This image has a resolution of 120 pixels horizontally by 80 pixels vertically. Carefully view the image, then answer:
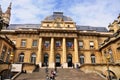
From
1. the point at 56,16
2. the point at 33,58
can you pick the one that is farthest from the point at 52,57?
the point at 56,16

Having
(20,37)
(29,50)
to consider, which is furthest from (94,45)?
(20,37)

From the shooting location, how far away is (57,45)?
35.3 m

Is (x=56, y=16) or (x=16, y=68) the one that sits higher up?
(x=56, y=16)

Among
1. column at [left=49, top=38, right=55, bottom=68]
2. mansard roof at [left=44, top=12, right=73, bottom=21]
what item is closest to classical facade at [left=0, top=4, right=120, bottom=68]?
column at [left=49, top=38, right=55, bottom=68]

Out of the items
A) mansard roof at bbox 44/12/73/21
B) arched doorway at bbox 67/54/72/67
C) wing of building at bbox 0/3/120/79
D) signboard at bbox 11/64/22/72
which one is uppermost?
mansard roof at bbox 44/12/73/21

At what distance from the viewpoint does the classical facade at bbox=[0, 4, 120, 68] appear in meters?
33.8

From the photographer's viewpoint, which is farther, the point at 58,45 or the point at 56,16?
the point at 56,16

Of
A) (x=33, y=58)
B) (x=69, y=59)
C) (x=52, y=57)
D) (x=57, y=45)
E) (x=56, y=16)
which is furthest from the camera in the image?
(x=56, y=16)

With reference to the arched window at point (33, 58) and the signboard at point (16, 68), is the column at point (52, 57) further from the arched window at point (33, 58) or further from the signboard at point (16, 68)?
the signboard at point (16, 68)

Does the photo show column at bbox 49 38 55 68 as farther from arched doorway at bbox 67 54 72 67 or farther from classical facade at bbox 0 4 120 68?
arched doorway at bbox 67 54 72 67

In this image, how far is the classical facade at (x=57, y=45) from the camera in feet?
111

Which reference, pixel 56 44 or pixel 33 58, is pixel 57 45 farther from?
pixel 33 58

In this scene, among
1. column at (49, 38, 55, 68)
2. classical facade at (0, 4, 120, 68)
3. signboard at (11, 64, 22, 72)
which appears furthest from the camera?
classical facade at (0, 4, 120, 68)

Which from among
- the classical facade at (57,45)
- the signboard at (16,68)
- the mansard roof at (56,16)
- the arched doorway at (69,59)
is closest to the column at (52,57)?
the classical facade at (57,45)
